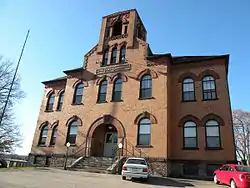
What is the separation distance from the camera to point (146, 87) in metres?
20.3

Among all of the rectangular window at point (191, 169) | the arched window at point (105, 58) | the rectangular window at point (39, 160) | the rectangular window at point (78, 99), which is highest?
the arched window at point (105, 58)

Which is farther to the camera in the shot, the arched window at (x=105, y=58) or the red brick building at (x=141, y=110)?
the arched window at (x=105, y=58)

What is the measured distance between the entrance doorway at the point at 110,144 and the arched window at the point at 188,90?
27.0ft

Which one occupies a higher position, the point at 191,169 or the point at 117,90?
the point at 117,90

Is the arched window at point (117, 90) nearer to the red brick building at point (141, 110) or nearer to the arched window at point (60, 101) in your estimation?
the red brick building at point (141, 110)

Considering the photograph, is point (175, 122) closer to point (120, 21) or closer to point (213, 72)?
point (213, 72)

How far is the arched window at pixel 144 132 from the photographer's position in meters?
18.2

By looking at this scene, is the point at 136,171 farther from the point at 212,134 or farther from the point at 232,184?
the point at 212,134

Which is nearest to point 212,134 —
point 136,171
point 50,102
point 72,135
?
point 136,171

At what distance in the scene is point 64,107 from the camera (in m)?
23.1

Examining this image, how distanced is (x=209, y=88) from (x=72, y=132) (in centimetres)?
1487

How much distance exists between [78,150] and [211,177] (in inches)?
493

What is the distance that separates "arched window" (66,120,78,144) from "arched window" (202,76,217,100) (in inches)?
539

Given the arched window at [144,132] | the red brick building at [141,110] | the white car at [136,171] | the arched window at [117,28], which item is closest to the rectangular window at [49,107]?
the red brick building at [141,110]
